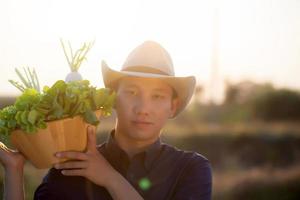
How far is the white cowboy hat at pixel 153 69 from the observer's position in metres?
2.93

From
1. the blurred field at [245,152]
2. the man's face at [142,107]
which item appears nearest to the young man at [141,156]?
the man's face at [142,107]

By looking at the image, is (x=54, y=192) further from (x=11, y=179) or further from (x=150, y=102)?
(x=150, y=102)

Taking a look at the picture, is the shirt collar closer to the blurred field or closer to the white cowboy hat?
the white cowboy hat

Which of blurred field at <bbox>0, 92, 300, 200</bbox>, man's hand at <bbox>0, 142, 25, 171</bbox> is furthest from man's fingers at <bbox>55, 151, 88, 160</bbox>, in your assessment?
blurred field at <bbox>0, 92, 300, 200</bbox>

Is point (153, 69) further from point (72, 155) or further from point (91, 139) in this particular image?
point (72, 155)

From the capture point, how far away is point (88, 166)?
8.26 ft

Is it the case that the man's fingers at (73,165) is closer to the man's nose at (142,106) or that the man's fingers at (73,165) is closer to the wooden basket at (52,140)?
the wooden basket at (52,140)

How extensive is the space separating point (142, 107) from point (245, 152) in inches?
323

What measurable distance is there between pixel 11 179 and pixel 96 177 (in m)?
0.41

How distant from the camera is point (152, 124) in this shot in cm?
279

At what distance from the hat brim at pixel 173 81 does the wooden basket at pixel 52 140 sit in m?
0.45

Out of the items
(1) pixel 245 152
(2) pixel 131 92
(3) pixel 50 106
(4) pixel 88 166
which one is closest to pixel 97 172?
(4) pixel 88 166

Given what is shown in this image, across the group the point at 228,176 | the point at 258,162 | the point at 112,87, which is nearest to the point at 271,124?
the point at 258,162

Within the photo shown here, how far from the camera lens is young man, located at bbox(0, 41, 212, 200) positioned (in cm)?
273
